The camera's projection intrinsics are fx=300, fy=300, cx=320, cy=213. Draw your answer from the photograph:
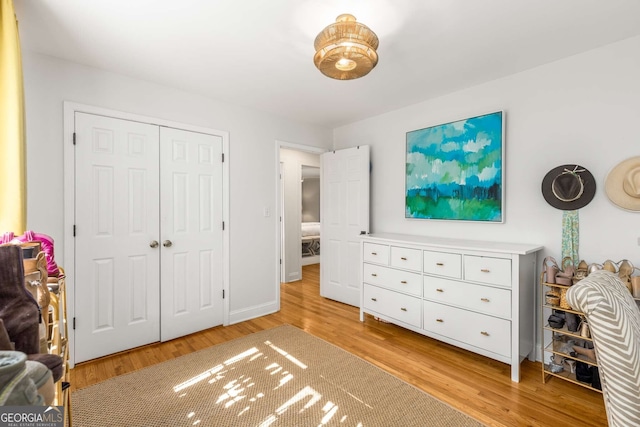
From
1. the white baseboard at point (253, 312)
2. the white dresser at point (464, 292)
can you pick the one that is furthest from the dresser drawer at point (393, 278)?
the white baseboard at point (253, 312)

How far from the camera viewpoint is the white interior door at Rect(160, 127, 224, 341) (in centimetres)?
291

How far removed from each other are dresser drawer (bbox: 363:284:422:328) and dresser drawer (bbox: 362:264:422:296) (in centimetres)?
6

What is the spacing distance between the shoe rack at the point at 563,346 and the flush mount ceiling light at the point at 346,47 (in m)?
2.04

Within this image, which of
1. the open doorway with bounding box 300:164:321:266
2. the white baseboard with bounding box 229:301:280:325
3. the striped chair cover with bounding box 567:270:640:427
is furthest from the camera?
the open doorway with bounding box 300:164:321:266

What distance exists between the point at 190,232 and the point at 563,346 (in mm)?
3338

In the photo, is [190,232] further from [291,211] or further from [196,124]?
[291,211]

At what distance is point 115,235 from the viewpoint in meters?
2.62

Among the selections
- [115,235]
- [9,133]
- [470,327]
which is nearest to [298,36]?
[9,133]

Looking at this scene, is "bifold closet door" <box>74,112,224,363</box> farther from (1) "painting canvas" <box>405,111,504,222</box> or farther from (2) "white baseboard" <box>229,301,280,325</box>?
(1) "painting canvas" <box>405,111,504,222</box>

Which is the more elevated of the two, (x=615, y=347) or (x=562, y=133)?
(x=562, y=133)

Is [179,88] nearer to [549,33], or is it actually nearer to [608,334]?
[549,33]

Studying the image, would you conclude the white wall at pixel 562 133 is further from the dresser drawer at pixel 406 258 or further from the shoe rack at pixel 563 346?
the dresser drawer at pixel 406 258

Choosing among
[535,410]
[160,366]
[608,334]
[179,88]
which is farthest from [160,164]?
[535,410]

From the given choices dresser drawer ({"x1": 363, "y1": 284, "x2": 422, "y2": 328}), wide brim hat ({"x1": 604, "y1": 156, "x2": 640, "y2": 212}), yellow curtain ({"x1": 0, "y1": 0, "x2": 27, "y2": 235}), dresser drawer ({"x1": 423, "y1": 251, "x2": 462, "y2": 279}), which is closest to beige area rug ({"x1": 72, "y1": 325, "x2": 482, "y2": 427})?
dresser drawer ({"x1": 363, "y1": 284, "x2": 422, "y2": 328})
